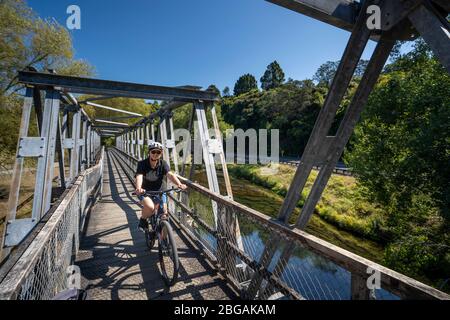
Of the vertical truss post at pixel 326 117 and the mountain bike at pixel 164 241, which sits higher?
the vertical truss post at pixel 326 117

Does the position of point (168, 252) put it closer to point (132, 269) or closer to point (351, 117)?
point (132, 269)

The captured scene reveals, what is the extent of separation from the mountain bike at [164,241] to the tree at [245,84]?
95.8m

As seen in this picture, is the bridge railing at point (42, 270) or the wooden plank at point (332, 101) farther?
the wooden plank at point (332, 101)

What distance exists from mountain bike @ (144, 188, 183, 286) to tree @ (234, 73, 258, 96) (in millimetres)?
95771

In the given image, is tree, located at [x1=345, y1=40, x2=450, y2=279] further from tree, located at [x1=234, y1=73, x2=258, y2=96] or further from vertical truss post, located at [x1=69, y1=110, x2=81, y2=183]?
tree, located at [x1=234, y1=73, x2=258, y2=96]

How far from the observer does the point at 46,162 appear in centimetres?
430

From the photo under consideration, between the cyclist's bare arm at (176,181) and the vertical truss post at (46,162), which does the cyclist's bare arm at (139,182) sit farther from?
the vertical truss post at (46,162)

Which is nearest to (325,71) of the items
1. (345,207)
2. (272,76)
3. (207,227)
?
(272,76)

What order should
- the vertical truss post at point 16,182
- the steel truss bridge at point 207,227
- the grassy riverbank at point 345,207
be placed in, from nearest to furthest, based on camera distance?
the steel truss bridge at point 207,227
the vertical truss post at point 16,182
the grassy riverbank at point 345,207

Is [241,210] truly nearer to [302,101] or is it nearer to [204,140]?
[204,140]

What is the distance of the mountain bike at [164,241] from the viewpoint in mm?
3232

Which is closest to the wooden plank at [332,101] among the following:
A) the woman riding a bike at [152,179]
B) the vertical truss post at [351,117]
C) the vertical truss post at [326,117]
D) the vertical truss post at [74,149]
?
the vertical truss post at [326,117]

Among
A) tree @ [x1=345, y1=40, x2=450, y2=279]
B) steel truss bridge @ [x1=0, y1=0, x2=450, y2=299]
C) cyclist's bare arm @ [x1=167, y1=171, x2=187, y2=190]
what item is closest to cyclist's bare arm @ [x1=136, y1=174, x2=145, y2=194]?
cyclist's bare arm @ [x1=167, y1=171, x2=187, y2=190]
